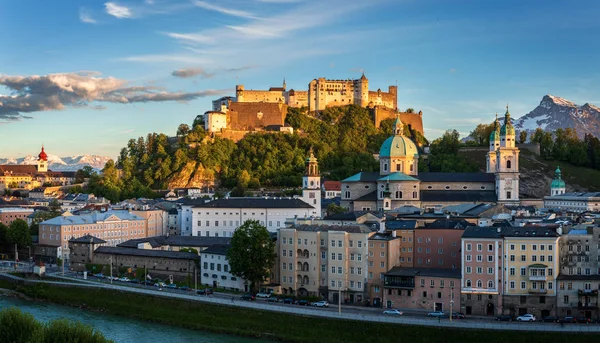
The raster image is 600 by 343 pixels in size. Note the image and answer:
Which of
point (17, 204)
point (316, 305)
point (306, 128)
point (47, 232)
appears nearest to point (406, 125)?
point (306, 128)

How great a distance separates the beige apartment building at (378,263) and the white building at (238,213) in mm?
19259

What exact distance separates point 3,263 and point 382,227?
28.8m

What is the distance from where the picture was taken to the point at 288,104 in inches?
4284

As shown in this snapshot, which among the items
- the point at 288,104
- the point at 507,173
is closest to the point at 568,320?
the point at 507,173

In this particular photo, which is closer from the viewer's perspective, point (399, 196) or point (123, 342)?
point (123, 342)

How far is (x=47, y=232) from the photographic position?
58125 mm

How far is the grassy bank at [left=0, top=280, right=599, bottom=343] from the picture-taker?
31.3 meters

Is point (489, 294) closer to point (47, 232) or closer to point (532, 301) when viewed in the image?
point (532, 301)

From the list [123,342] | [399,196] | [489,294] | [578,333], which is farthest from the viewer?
[399,196]

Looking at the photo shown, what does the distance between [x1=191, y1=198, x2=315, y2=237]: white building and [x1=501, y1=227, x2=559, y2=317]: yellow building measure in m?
24.6

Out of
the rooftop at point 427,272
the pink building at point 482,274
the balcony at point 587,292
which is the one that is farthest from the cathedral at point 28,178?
the balcony at point 587,292

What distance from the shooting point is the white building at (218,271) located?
4291 centimetres

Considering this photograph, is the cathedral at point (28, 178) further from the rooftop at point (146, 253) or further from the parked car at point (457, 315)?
the parked car at point (457, 315)

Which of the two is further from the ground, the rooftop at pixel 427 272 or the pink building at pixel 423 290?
the rooftop at pixel 427 272
